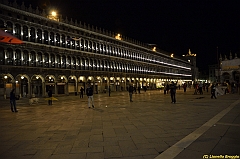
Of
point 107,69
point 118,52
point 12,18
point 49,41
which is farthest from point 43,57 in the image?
point 118,52

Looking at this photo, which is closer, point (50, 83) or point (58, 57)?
point (50, 83)

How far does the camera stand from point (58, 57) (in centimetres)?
4222

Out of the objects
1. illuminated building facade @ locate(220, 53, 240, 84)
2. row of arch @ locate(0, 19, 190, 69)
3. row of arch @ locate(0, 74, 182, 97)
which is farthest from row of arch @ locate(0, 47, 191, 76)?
illuminated building facade @ locate(220, 53, 240, 84)

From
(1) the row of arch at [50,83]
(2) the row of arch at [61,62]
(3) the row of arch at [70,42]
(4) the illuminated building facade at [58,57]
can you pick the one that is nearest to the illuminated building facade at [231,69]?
(3) the row of arch at [70,42]

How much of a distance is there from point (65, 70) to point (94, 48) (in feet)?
41.2

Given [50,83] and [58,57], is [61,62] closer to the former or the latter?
[58,57]

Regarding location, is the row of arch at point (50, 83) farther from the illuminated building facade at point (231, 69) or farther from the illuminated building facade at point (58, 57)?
the illuminated building facade at point (231, 69)

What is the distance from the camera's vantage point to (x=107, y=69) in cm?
5462

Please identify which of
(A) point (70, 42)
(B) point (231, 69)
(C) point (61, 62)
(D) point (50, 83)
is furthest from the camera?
(B) point (231, 69)

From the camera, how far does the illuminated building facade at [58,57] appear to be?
33938mm

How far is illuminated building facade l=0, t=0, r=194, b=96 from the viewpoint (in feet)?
111

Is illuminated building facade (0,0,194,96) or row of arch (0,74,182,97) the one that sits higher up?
illuminated building facade (0,0,194,96)

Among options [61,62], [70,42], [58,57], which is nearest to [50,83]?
[61,62]

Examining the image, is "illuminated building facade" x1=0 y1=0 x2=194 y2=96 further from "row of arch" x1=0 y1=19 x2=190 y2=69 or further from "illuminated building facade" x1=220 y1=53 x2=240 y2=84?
"illuminated building facade" x1=220 y1=53 x2=240 y2=84
